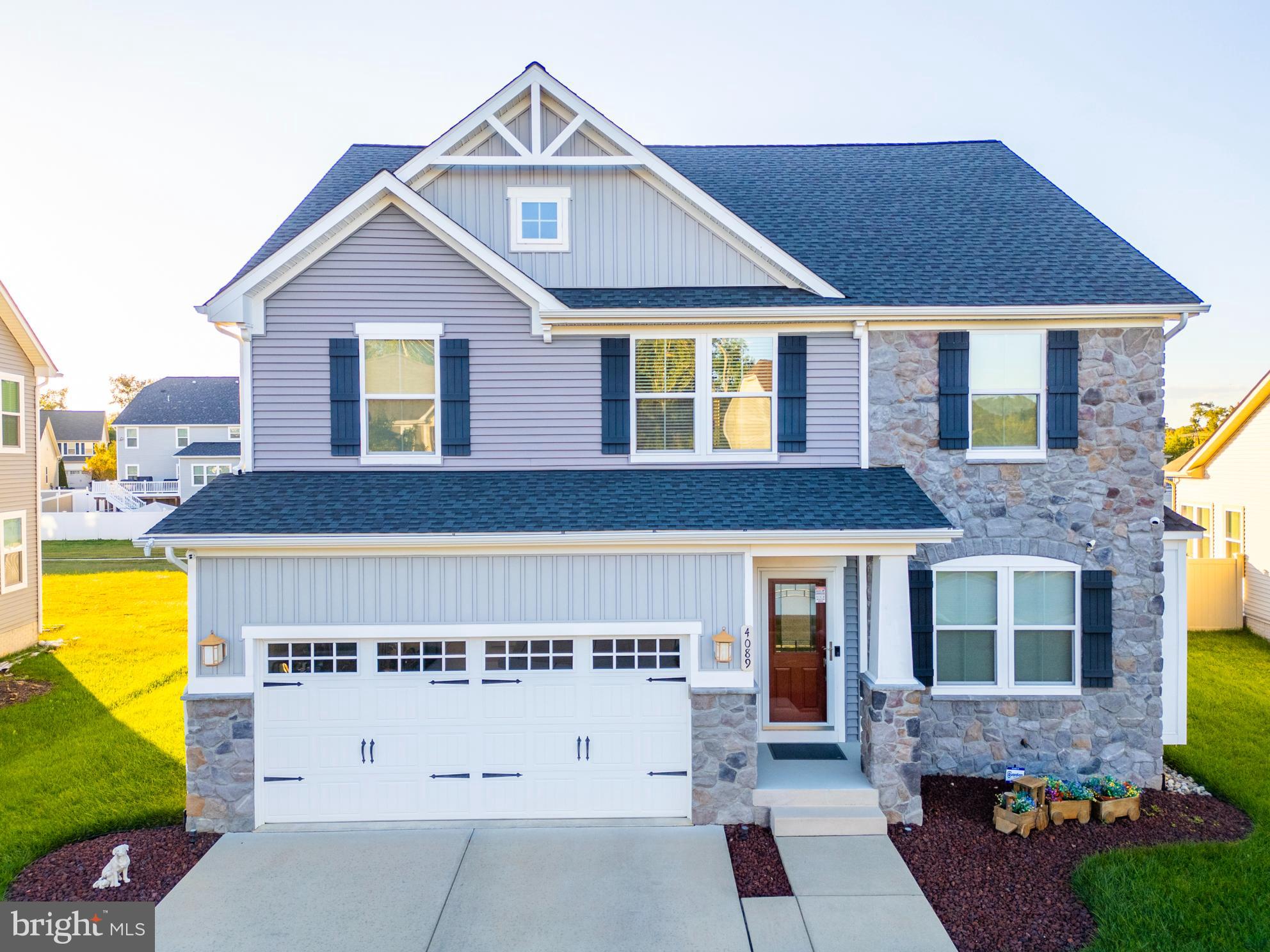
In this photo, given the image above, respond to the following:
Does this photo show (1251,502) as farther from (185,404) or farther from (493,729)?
(185,404)

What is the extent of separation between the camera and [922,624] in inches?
339

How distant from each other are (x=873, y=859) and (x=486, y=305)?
24.3 ft

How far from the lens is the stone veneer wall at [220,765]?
747cm

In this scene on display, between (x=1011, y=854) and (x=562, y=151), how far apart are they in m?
9.54

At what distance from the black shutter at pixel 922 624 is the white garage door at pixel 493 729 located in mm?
3027

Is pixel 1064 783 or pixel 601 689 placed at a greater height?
pixel 601 689

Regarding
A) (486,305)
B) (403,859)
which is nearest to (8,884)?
(403,859)

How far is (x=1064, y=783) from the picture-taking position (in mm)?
8078

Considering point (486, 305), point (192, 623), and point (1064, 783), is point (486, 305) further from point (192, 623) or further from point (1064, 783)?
point (1064, 783)

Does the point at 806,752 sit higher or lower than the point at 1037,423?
lower

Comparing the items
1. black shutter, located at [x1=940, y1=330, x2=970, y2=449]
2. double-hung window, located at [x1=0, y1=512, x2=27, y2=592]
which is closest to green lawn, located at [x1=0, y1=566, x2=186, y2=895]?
double-hung window, located at [x1=0, y1=512, x2=27, y2=592]

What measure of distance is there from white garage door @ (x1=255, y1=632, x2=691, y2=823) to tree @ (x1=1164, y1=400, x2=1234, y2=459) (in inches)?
1732

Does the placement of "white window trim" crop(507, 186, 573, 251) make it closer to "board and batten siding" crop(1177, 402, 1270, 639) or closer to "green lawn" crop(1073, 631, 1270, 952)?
"green lawn" crop(1073, 631, 1270, 952)

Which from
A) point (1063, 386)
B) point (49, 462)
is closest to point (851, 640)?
point (1063, 386)
